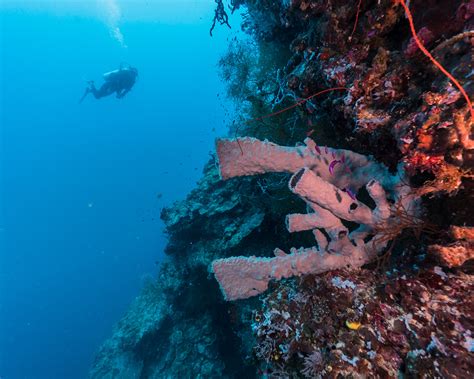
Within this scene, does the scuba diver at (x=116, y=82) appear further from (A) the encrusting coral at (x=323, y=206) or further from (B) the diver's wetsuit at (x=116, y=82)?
(A) the encrusting coral at (x=323, y=206)

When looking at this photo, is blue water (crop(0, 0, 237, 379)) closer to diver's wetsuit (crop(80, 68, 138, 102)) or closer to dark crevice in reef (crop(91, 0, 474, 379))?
dark crevice in reef (crop(91, 0, 474, 379))

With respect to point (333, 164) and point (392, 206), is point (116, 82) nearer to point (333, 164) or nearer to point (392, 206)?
point (333, 164)

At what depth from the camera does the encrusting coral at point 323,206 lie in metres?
2.31

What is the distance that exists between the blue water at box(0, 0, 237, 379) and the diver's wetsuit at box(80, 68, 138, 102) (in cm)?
706

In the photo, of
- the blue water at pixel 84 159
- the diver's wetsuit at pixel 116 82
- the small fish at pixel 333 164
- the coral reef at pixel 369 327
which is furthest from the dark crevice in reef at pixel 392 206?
the diver's wetsuit at pixel 116 82

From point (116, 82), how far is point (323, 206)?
22.1 metres

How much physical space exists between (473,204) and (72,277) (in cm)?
5379

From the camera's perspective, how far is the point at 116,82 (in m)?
20.6

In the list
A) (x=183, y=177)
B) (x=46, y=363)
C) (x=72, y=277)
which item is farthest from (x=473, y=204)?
(x=183, y=177)

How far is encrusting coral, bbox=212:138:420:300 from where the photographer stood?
231 centimetres

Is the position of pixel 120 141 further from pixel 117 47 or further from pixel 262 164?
pixel 262 164

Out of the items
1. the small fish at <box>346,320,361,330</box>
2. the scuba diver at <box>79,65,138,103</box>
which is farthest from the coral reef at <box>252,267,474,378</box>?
the scuba diver at <box>79,65,138,103</box>

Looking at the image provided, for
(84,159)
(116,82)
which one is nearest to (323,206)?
(116,82)

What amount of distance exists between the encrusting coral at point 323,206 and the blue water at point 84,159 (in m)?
5.98
